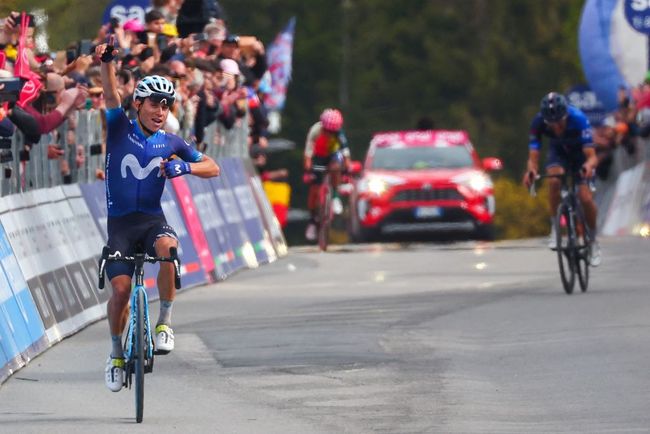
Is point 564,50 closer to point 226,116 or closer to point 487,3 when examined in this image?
point 487,3

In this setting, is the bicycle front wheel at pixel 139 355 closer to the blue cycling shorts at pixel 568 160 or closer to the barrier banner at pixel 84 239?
the barrier banner at pixel 84 239

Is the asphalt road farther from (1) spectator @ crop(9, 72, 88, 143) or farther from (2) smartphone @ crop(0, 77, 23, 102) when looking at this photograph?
(2) smartphone @ crop(0, 77, 23, 102)

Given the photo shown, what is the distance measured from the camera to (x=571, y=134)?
21.0 metres

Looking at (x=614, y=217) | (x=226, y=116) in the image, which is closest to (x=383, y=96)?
(x=614, y=217)

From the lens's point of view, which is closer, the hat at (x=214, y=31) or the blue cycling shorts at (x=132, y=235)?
the blue cycling shorts at (x=132, y=235)

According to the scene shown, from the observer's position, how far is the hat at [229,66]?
26.0m

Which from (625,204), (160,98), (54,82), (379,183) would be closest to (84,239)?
(54,82)

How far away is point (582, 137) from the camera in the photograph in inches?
825

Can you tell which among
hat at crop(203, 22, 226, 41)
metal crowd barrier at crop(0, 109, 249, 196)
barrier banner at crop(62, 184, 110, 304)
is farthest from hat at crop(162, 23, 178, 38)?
barrier banner at crop(62, 184, 110, 304)

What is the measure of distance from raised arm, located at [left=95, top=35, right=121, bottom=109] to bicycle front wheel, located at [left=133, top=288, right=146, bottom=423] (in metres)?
1.22

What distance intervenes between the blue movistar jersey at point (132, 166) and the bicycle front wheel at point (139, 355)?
68 cm

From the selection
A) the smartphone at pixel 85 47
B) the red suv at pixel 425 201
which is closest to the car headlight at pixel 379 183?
the red suv at pixel 425 201

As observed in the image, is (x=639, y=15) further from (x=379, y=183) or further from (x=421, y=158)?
(x=379, y=183)

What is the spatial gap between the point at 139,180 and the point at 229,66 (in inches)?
519
